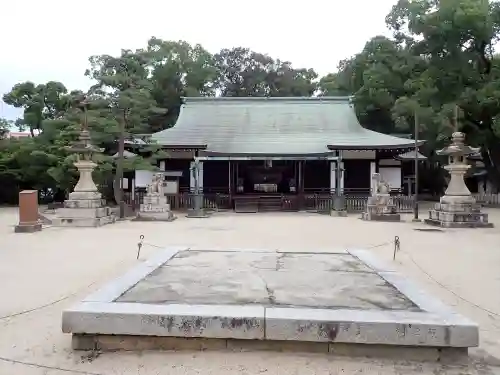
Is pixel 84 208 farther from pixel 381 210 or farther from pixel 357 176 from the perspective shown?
pixel 357 176

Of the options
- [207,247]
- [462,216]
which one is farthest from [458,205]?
[207,247]

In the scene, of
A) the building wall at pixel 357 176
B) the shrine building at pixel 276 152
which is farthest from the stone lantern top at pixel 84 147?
the building wall at pixel 357 176

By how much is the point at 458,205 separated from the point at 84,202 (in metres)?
12.8

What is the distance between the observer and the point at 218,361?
3.47 metres

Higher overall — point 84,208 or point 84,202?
point 84,202

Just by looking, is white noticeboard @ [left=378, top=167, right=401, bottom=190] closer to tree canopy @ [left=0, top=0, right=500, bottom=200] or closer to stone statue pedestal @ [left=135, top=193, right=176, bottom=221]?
tree canopy @ [left=0, top=0, right=500, bottom=200]

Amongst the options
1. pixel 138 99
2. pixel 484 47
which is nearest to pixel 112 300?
pixel 138 99

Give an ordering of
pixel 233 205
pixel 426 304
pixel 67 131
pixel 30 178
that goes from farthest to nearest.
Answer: pixel 30 178 → pixel 233 205 → pixel 67 131 → pixel 426 304

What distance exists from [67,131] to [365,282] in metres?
18.2

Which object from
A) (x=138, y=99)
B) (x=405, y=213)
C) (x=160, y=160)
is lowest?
(x=405, y=213)

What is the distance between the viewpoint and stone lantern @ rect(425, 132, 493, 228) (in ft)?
50.1

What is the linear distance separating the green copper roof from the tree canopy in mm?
2246

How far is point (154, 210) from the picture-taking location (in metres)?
17.6

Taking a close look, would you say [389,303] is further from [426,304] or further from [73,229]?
[73,229]
